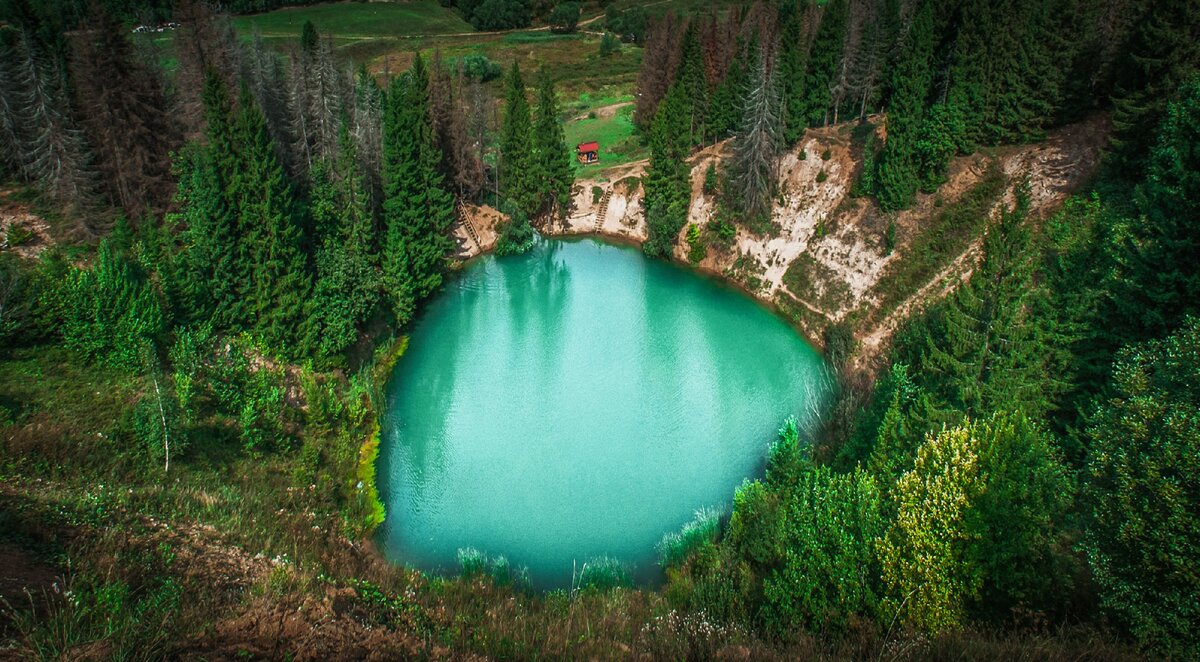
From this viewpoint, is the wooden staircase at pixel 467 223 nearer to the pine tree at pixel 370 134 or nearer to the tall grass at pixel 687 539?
the pine tree at pixel 370 134

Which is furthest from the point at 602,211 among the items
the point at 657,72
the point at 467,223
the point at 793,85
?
the point at 793,85

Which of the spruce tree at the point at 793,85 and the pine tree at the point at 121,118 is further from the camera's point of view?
the spruce tree at the point at 793,85

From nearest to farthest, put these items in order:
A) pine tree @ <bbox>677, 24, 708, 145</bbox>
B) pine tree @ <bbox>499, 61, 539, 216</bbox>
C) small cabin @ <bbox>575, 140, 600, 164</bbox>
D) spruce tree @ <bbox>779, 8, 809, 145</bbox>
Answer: spruce tree @ <bbox>779, 8, 809, 145</bbox> < pine tree @ <bbox>499, 61, 539, 216</bbox> < pine tree @ <bbox>677, 24, 708, 145</bbox> < small cabin @ <bbox>575, 140, 600, 164</bbox>

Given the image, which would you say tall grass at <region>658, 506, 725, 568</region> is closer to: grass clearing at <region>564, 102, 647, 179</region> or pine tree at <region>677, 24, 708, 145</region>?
pine tree at <region>677, 24, 708, 145</region>

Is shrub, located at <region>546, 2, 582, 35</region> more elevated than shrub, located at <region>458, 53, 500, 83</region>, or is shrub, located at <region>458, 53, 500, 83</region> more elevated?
shrub, located at <region>546, 2, 582, 35</region>

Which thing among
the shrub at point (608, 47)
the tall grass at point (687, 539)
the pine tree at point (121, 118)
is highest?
the shrub at point (608, 47)

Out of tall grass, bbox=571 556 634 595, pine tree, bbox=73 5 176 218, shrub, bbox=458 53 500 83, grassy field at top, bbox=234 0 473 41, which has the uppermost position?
grassy field at top, bbox=234 0 473 41

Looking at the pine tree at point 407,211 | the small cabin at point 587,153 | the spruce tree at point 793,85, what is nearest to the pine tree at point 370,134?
the pine tree at point 407,211

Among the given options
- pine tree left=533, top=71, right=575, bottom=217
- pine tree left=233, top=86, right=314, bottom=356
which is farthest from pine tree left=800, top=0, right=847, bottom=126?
pine tree left=233, top=86, right=314, bottom=356

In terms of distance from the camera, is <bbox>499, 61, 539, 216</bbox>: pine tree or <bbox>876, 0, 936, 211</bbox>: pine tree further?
<bbox>499, 61, 539, 216</bbox>: pine tree
